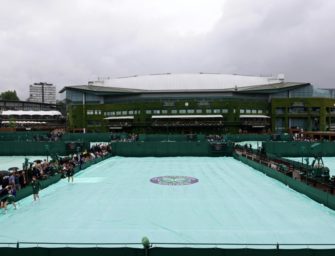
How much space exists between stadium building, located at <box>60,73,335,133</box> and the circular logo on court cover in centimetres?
6471

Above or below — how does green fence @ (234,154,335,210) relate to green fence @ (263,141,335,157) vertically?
below

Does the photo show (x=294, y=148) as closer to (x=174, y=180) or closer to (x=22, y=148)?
(x=174, y=180)

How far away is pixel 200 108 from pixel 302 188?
75985 millimetres

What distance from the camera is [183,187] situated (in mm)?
28812

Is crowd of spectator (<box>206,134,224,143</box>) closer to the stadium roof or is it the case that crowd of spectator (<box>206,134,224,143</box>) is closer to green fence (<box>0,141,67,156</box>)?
green fence (<box>0,141,67,156</box>)

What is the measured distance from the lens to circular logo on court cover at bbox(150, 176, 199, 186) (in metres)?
30.8

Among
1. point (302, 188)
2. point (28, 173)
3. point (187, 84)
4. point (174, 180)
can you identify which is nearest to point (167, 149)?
point (174, 180)

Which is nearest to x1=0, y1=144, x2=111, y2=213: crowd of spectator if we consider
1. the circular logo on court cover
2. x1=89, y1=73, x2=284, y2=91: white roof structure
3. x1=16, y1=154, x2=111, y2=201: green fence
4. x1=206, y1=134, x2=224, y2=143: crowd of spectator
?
x1=16, y1=154, x2=111, y2=201: green fence

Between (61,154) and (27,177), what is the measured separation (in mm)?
24974

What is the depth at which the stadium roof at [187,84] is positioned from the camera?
370 ft

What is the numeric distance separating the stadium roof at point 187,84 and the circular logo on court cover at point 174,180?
76987 millimetres

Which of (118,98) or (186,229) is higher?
(118,98)
